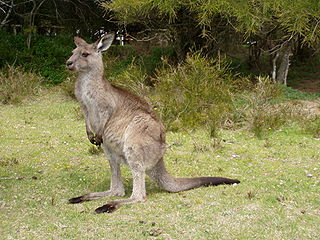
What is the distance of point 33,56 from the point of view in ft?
52.5

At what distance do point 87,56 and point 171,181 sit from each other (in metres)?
1.56

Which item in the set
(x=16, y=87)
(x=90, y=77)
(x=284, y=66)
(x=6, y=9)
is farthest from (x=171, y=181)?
(x=6, y=9)

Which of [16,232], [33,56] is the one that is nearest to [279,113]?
[16,232]

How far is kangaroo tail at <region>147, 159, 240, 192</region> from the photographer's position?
5.23 meters

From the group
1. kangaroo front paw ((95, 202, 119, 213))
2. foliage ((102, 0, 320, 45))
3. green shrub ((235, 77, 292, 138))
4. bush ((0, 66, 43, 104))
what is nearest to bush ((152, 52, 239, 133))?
green shrub ((235, 77, 292, 138))

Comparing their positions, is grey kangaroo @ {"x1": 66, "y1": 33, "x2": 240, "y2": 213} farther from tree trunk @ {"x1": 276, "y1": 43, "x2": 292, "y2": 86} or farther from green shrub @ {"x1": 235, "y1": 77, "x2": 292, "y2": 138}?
tree trunk @ {"x1": 276, "y1": 43, "x2": 292, "y2": 86}

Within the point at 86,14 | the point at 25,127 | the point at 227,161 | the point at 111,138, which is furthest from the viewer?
the point at 86,14

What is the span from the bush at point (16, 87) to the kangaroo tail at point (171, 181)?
7.46m

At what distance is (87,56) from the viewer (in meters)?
5.19

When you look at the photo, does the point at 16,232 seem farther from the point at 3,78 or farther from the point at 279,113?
the point at 3,78

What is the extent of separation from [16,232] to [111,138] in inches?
55.6

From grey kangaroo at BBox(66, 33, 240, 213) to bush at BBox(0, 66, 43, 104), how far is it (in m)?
7.06

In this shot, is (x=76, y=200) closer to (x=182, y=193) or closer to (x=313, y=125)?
(x=182, y=193)

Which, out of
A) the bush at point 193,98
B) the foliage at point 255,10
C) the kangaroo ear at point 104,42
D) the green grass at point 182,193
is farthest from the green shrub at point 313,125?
the kangaroo ear at point 104,42
